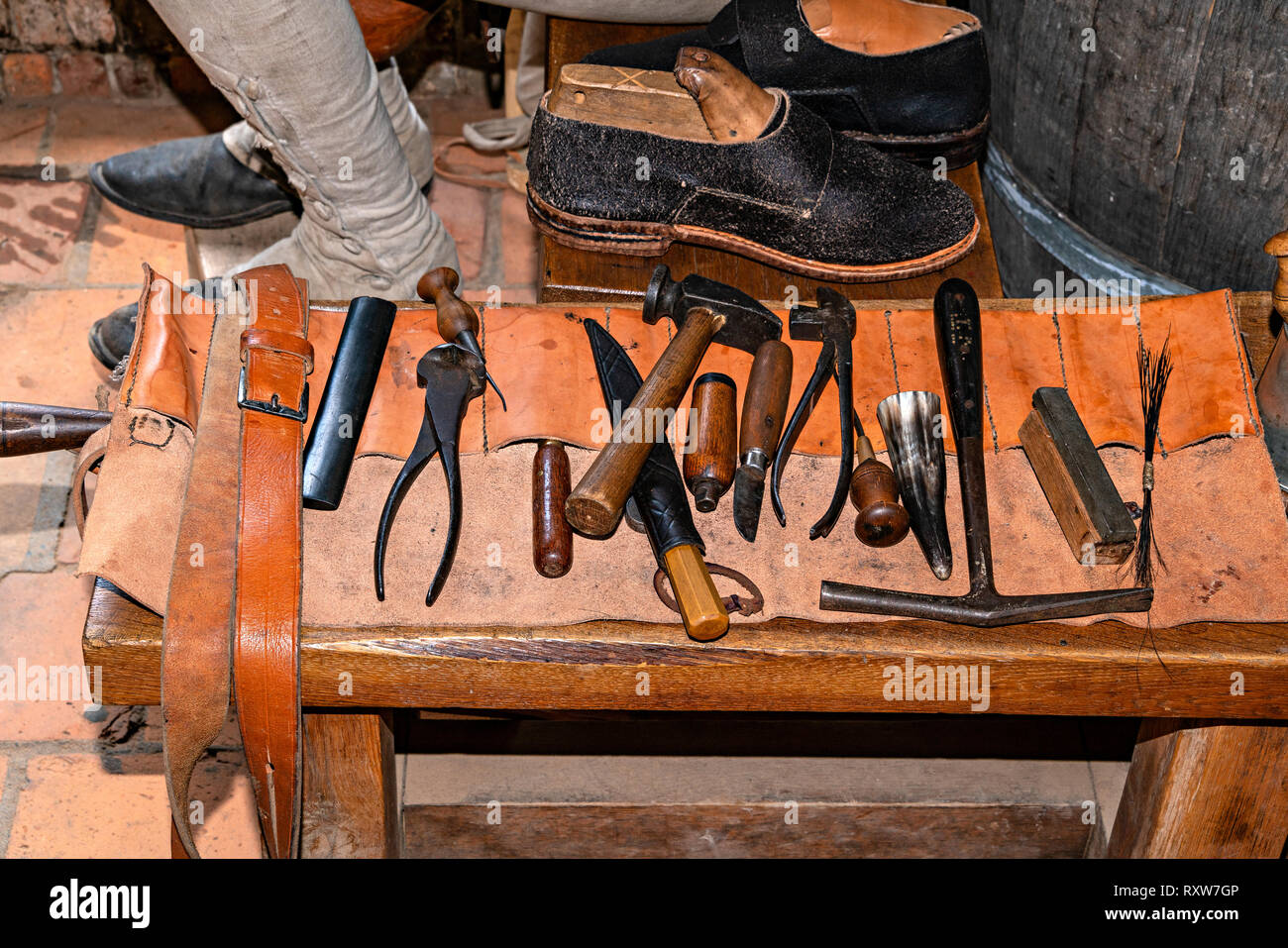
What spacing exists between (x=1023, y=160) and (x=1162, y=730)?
86 cm

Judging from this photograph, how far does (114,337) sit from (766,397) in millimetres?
1343

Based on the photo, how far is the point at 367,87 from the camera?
1.87 metres

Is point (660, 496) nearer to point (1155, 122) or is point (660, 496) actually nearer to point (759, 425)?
point (759, 425)

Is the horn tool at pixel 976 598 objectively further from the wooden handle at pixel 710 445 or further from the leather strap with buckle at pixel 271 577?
the leather strap with buckle at pixel 271 577

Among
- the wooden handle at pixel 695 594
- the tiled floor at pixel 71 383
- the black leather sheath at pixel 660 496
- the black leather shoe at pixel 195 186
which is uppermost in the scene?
the black leather sheath at pixel 660 496

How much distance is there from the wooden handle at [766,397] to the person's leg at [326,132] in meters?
0.79

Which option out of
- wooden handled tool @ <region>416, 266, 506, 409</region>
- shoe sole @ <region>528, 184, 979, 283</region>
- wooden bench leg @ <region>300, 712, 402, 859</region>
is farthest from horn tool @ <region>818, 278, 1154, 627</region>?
wooden bench leg @ <region>300, 712, 402, 859</region>

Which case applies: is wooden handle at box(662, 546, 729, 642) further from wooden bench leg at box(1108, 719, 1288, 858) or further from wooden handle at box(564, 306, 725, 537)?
wooden bench leg at box(1108, 719, 1288, 858)

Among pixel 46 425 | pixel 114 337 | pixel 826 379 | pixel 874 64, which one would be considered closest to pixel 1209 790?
pixel 826 379

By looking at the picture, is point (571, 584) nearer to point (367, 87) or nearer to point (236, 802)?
point (236, 802)

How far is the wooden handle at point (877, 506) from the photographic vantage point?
1316 millimetres

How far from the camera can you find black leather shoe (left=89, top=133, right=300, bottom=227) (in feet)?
7.86

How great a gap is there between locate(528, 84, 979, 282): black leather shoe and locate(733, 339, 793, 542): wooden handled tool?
27 centimetres

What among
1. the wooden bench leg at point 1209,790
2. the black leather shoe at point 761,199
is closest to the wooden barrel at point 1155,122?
the black leather shoe at point 761,199
